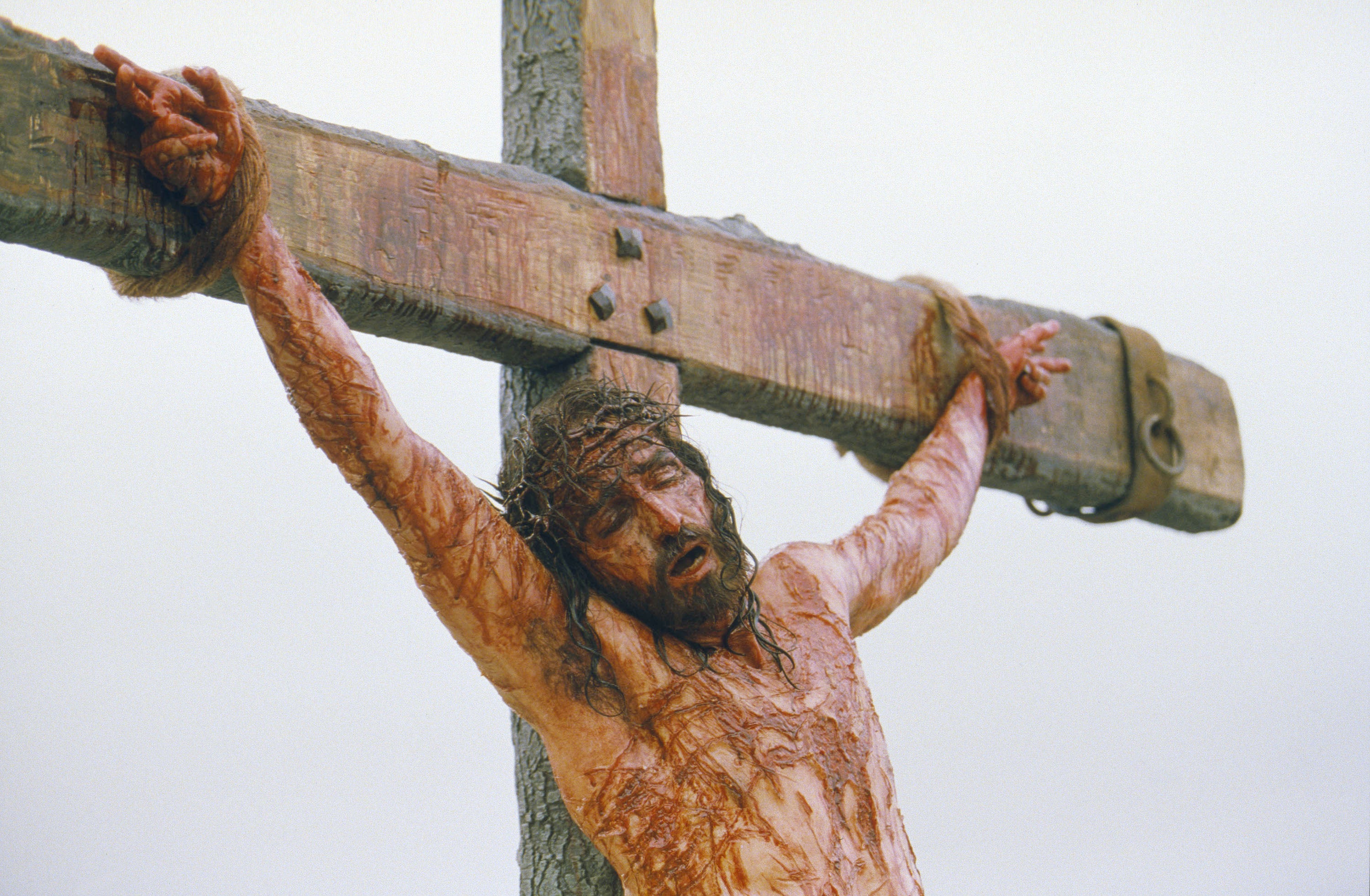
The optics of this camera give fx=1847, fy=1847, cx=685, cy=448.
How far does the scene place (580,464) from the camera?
7.26 feet

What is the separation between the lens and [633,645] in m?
2.20

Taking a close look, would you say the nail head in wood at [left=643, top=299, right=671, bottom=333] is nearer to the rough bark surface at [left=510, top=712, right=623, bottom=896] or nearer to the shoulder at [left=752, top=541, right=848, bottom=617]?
the shoulder at [left=752, top=541, right=848, bottom=617]

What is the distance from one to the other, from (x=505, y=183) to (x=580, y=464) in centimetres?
42

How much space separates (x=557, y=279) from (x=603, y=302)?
0.07 meters

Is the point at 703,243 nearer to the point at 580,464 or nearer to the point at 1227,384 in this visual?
the point at 580,464

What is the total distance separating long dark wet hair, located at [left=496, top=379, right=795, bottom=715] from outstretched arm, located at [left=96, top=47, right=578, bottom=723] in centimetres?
13

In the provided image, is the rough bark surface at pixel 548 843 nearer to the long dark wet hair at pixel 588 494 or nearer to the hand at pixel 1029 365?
the long dark wet hair at pixel 588 494

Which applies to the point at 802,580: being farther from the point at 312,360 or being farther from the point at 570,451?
the point at 312,360

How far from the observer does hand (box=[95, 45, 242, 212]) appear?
194 centimetres

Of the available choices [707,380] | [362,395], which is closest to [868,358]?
[707,380]

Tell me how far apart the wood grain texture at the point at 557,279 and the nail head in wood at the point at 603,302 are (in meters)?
0.01

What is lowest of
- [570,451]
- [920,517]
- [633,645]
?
[633,645]

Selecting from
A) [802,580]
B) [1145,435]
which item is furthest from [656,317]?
[1145,435]

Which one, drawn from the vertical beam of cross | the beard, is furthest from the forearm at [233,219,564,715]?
the vertical beam of cross
